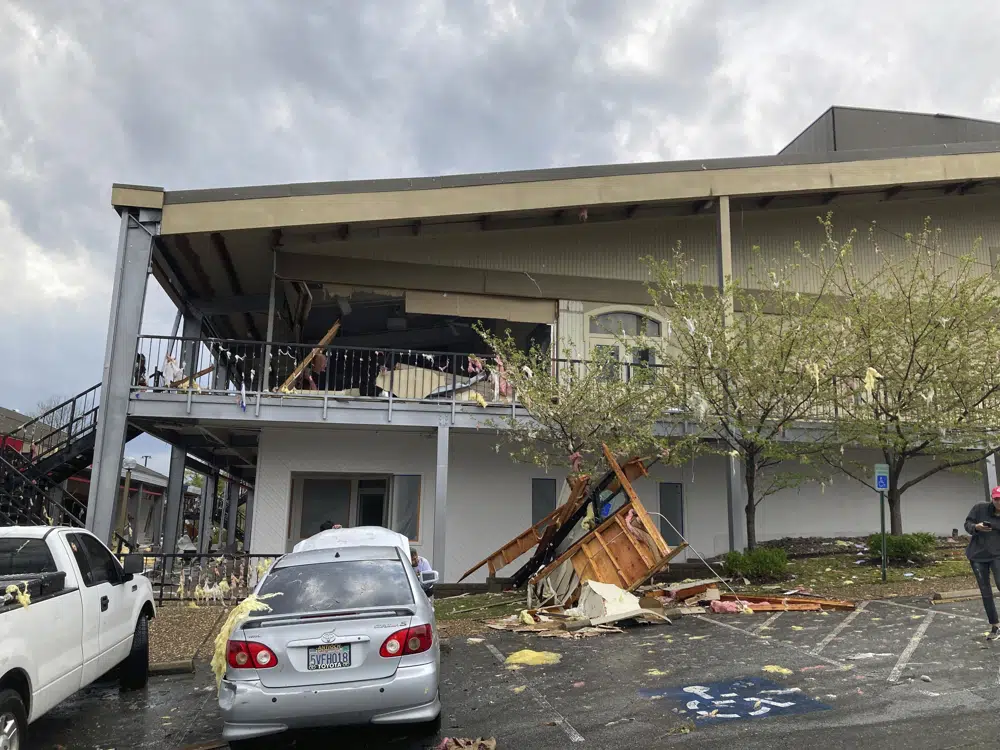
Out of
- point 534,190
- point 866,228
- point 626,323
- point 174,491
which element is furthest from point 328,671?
point 866,228

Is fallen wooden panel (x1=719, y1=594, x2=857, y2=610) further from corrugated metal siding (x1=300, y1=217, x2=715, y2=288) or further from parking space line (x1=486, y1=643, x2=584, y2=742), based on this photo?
corrugated metal siding (x1=300, y1=217, x2=715, y2=288)

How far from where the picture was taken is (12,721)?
4.40 meters

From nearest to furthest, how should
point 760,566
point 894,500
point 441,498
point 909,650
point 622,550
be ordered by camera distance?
point 909,650 < point 622,550 < point 760,566 < point 894,500 < point 441,498

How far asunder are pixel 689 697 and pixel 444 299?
10.9 meters

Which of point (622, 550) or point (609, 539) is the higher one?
point (609, 539)

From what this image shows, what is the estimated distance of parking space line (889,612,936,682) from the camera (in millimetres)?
6520

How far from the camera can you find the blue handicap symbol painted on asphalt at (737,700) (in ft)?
18.3

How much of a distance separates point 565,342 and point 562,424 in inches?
157

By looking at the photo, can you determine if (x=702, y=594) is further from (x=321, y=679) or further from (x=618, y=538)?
(x=321, y=679)

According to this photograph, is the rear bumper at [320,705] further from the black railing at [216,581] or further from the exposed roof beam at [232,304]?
the exposed roof beam at [232,304]

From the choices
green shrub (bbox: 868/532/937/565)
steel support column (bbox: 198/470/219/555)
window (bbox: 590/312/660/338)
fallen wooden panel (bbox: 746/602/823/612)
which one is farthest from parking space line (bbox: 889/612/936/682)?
steel support column (bbox: 198/470/219/555)

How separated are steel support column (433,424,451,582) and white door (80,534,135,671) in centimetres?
654

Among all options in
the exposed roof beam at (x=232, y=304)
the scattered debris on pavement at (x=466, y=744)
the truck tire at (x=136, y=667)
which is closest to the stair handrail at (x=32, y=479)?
the exposed roof beam at (x=232, y=304)

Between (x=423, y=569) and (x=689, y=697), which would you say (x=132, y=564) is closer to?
(x=423, y=569)
